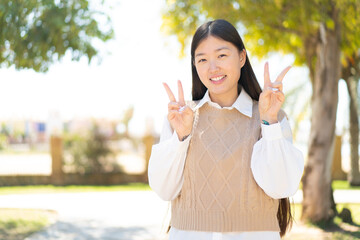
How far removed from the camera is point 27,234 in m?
7.25

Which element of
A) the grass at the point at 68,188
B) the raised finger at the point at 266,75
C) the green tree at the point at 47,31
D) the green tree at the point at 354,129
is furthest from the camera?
the grass at the point at 68,188

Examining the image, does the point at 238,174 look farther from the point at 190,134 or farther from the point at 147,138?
the point at 147,138

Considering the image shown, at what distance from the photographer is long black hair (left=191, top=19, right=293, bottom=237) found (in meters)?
2.37


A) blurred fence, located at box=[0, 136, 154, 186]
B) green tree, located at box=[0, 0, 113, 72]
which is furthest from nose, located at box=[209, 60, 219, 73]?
blurred fence, located at box=[0, 136, 154, 186]

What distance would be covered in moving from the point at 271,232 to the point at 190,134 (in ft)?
1.94

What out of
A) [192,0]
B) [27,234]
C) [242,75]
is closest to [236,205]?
[242,75]

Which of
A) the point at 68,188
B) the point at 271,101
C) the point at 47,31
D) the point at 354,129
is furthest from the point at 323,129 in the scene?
the point at 68,188

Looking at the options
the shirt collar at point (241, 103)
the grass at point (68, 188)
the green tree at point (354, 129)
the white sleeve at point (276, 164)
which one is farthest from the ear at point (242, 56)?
the grass at point (68, 188)

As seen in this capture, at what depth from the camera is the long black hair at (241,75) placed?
2.37 m

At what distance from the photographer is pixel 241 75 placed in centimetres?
257

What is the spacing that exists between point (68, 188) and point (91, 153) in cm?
130

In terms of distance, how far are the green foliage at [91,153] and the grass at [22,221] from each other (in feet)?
17.5

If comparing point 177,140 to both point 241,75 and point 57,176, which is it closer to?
point 241,75

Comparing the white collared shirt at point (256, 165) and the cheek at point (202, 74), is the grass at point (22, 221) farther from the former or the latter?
the cheek at point (202, 74)
